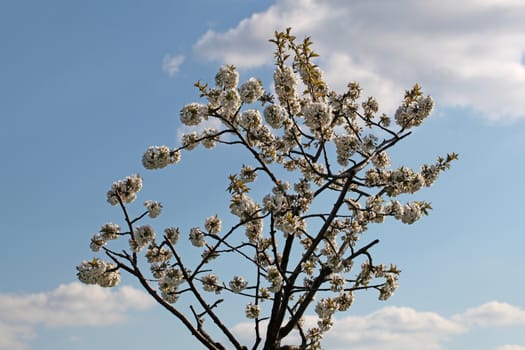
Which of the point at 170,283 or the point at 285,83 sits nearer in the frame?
the point at 285,83

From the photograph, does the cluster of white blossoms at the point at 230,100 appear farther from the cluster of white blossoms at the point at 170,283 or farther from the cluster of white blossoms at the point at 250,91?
the cluster of white blossoms at the point at 170,283

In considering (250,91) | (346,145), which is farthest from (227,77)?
(346,145)

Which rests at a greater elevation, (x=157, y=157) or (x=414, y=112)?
(x=414, y=112)

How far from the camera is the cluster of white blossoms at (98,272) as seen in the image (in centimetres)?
966

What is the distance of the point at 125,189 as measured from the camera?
981cm

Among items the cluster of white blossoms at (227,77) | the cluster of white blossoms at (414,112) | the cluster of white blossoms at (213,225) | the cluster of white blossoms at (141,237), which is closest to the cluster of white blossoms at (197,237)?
the cluster of white blossoms at (213,225)

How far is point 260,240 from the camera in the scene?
11.2 m

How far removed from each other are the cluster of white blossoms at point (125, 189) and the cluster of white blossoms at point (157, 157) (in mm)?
297

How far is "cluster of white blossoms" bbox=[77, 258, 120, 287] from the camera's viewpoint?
9664 millimetres

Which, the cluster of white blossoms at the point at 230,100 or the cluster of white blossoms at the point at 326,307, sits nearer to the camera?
the cluster of white blossoms at the point at 230,100

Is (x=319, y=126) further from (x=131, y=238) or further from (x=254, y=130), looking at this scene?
(x=131, y=238)

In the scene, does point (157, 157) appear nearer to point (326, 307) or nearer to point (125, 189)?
point (125, 189)

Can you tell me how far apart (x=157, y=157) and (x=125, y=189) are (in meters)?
0.70

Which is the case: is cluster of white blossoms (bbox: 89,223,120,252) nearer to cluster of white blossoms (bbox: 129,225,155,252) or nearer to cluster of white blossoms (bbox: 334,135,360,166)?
cluster of white blossoms (bbox: 129,225,155,252)
